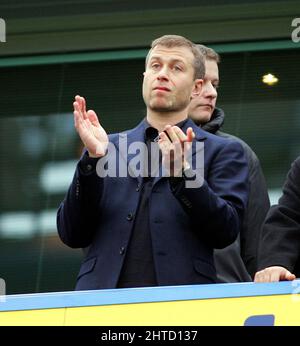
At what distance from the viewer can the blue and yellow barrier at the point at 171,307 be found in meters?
3.71

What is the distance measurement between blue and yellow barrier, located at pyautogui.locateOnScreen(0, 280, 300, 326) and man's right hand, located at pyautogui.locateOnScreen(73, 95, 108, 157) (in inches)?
30.8

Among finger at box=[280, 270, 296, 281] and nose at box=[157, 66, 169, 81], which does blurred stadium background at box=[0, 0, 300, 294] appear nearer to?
nose at box=[157, 66, 169, 81]

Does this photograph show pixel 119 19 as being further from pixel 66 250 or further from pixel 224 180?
pixel 224 180

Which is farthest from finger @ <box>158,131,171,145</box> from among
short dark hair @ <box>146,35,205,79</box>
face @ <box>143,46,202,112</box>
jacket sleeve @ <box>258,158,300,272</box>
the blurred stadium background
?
the blurred stadium background

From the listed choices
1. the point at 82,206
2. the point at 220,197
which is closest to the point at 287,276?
the point at 220,197

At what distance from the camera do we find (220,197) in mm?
4559

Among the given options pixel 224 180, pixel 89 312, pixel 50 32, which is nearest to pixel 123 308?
pixel 89 312

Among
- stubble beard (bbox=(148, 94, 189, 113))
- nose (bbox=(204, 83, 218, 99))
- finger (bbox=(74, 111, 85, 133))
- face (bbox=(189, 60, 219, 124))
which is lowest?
finger (bbox=(74, 111, 85, 133))

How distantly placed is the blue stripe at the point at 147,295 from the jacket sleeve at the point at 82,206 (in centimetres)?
65

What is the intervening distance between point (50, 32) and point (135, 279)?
14.3 feet

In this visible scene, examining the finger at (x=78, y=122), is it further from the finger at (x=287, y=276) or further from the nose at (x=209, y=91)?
the nose at (x=209, y=91)

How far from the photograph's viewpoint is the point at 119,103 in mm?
8492

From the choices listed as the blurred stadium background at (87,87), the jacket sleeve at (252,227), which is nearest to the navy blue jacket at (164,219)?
the jacket sleeve at (252,227)

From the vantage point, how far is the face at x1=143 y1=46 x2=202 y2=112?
4.76m
